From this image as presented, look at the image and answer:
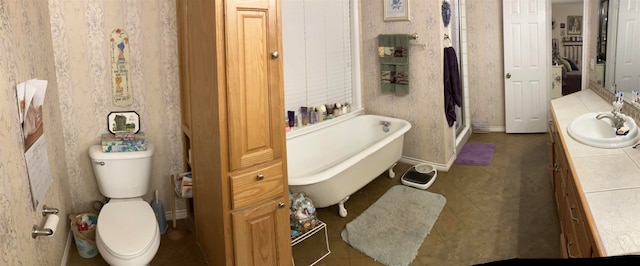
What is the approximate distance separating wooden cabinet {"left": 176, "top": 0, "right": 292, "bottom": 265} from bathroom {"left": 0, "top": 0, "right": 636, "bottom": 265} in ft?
2.46

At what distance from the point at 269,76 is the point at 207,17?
420 mm

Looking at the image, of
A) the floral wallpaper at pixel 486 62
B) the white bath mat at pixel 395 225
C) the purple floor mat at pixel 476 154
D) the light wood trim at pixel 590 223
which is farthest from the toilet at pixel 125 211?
the floral wallpaper at pixel 486 62

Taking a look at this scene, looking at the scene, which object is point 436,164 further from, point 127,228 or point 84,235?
point 84,235

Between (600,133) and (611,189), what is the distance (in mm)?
1143

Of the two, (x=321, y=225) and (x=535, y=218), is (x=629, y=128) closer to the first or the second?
(x=535, y=218)

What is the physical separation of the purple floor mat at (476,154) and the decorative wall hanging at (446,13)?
1.45 metres

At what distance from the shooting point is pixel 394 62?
179 inches

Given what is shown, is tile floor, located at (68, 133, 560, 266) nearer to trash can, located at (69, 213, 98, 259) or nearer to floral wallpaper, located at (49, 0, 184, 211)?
trash can, located at (69, 213, 98, 259)

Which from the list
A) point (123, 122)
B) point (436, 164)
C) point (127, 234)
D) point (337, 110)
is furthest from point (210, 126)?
point (436, 164)

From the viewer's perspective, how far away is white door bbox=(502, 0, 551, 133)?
5758mm

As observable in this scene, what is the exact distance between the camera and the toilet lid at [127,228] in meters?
2.36

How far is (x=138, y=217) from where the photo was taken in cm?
270

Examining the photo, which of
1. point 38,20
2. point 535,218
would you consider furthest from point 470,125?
point 38,20

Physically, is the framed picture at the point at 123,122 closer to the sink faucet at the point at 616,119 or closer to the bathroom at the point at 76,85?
the bathroom at the point at 76,85
